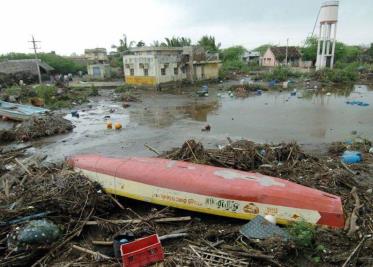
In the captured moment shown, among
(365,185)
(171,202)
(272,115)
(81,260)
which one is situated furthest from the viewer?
(272,115)

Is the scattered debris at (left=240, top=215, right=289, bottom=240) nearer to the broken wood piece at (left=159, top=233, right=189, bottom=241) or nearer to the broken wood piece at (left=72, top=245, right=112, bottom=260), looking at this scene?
the broken wood piece at (left=159, top=233, right=189, bottom=241)

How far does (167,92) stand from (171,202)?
990 inches

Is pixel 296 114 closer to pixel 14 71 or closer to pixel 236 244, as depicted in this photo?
pixel 236 244

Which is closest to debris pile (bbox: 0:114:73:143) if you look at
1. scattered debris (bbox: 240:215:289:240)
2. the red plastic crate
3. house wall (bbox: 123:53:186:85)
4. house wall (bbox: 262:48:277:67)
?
the red plastic crate

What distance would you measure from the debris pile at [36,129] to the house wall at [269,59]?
169ft

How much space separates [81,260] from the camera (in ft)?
16.9

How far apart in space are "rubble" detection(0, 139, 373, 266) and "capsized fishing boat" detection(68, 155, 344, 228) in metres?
0.27

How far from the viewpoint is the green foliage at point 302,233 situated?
5.14 meters

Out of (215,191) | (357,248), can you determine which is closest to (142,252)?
(215,191)

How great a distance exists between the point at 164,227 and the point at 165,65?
94.4 ft

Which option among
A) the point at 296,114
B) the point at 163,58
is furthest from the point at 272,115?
the point at 163,58

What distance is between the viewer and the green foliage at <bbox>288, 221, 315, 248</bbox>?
514cm

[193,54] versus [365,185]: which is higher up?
[193,54]

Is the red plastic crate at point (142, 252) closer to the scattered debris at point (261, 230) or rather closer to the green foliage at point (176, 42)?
the scattered debris at point (261, 230)
